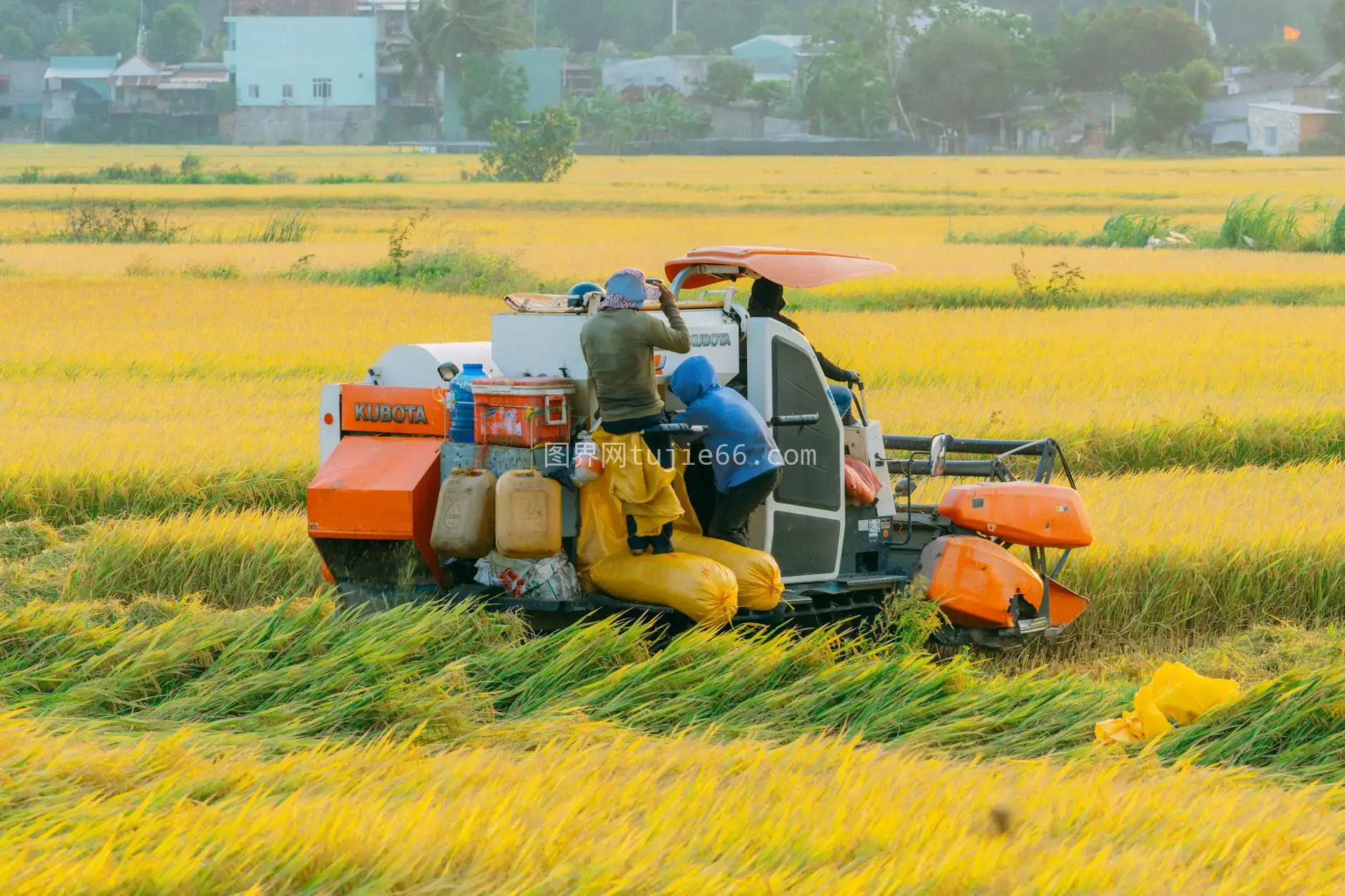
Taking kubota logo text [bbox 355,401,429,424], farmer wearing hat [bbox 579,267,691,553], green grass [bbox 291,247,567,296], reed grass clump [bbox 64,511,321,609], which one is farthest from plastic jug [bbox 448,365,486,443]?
green grass [bbox 291,247,567,296]

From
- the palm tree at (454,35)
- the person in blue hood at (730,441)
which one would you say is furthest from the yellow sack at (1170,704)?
the palm tree at (454,35)

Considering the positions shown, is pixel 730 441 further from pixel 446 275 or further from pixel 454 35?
pixel 454 35

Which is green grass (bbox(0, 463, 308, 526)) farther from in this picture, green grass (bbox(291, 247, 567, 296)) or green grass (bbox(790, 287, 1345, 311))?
green grass (bbox(790, 287, 1345, 311))

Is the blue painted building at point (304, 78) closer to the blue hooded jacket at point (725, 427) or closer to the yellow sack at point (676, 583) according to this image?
the blue hooded jacket at point (725, 427)

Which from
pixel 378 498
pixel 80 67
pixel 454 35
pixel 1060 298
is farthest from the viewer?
pixel 80 67

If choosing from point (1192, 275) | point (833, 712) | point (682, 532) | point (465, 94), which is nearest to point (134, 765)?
point (833, 712)

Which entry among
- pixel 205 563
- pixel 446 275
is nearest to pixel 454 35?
pixel 446 275

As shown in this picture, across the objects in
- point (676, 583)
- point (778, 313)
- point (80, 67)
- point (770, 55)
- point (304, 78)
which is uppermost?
point (770, 55)

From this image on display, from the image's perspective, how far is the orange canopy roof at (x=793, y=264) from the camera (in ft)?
24.9

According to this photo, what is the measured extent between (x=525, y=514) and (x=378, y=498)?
2.23ft

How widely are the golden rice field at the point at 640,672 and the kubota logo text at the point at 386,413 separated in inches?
31.3

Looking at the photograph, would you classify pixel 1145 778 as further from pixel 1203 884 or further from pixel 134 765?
pixel 134 765

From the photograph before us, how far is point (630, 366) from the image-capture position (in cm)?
684

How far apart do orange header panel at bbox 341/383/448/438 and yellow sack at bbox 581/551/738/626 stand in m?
1.00
